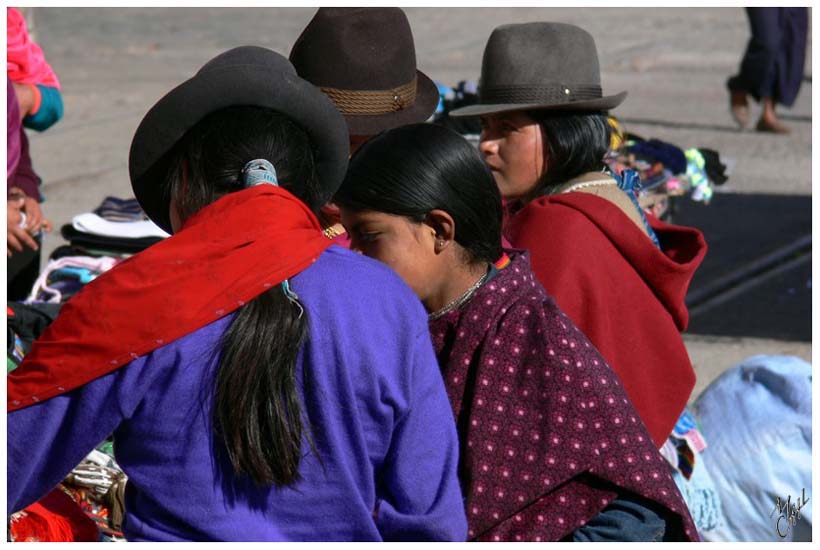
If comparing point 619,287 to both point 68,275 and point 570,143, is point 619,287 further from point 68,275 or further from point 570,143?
point 68,275

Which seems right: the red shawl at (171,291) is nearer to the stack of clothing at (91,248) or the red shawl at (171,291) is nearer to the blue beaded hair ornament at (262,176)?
the blue beaded hair ornament at (262,176)

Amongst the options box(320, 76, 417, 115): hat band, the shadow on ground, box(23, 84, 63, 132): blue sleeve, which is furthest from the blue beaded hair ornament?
the shadow on ground

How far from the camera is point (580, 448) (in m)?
2.14

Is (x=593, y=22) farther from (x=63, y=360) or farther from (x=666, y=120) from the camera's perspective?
(x=63, y=360)

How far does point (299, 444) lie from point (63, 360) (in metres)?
0.36

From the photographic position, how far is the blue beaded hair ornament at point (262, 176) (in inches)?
71.7

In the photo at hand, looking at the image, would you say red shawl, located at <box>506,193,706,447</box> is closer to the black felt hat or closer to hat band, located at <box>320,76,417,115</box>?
hat band, located at <box>320,76,417,115</box>

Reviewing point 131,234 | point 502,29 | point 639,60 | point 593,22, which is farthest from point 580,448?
point 593,22

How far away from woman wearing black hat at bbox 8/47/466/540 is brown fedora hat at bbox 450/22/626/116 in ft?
A: 4.38

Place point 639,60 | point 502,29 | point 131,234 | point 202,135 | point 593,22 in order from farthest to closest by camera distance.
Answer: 1. point 593,22
2. point 639,60
3. point 131,234
4. point 502,29
5. point 202,135

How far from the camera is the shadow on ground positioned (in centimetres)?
622

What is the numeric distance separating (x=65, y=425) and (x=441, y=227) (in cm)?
76

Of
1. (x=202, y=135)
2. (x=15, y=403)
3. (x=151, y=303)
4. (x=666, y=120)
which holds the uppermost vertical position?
(x=202, y=135)

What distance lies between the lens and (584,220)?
9.57 feet
